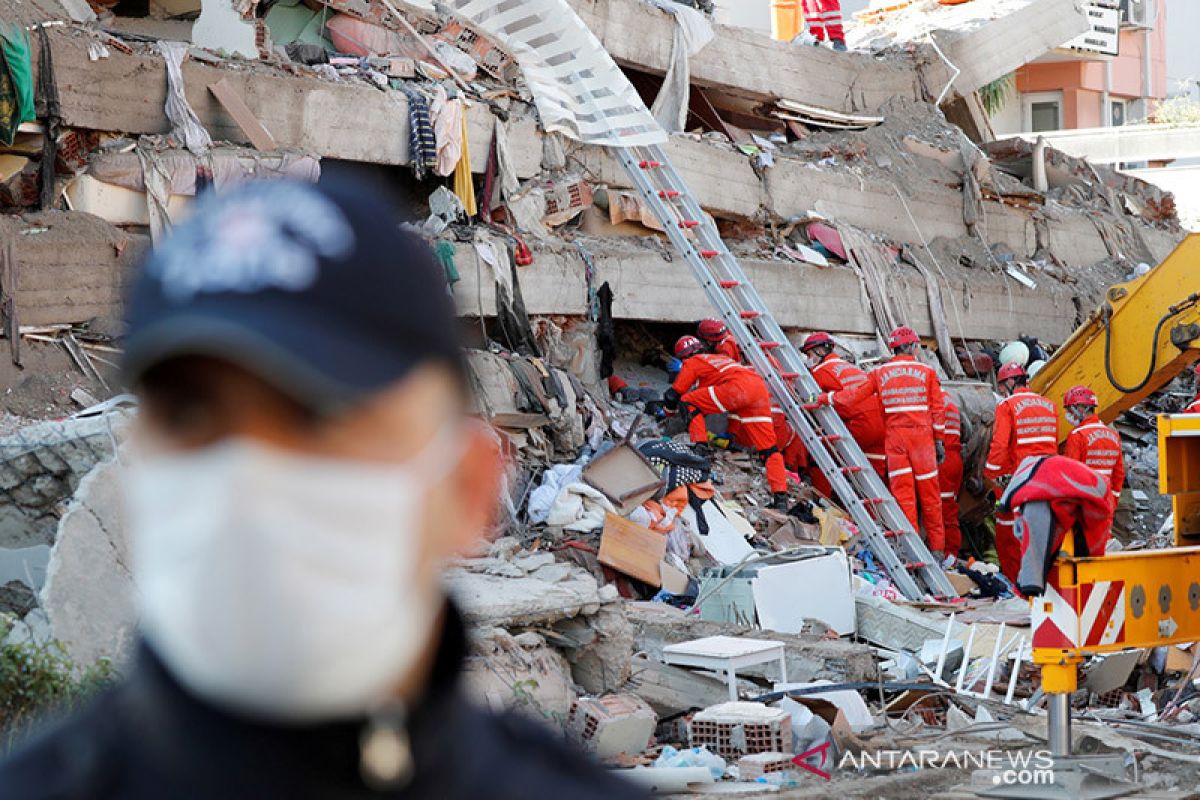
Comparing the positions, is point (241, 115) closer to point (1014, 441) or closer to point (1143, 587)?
point (1014, 441)

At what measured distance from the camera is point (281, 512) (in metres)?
1.14

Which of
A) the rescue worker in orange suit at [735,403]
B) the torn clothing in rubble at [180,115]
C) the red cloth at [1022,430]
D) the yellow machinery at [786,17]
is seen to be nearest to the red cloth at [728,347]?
the rescue worker in orange suit at [735,403]

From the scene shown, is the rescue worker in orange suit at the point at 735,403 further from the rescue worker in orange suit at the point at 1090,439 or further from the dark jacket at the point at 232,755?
the dark jacket at the point at 232,755

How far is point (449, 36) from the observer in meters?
17.8

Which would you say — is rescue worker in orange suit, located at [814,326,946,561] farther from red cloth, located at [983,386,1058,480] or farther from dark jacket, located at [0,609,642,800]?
dark jacket, located at [0,609,642,800]

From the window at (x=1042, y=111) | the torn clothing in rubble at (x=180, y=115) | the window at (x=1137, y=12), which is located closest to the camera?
the torn clothing in rubble at (x=180, y=115)

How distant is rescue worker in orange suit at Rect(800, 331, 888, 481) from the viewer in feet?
54.8

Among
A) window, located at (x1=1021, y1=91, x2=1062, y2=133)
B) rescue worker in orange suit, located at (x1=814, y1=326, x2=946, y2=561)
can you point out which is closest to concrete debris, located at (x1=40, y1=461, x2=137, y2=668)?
rescue worker in orange suit, located at (x1=814, y1=326, x2=946, y2=561)

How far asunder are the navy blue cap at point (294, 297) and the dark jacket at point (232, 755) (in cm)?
22

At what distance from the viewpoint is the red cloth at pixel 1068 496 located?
293 inches

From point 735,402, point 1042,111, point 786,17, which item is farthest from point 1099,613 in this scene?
point 1042,111

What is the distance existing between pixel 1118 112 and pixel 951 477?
1275 inches

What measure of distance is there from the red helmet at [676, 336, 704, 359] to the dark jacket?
48.4ft

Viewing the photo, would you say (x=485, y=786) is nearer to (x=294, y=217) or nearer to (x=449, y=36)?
(x=294, y=217)
